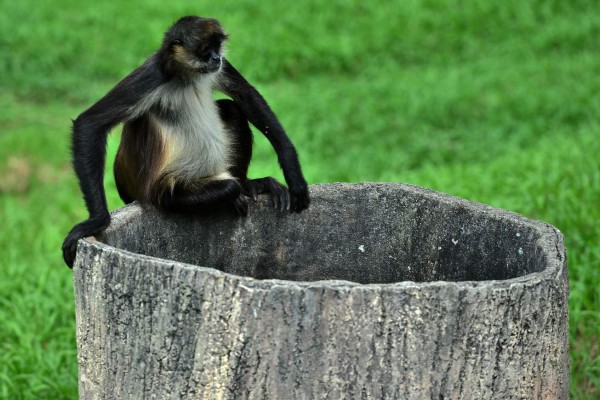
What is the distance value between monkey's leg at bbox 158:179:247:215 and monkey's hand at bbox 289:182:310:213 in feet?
0.61

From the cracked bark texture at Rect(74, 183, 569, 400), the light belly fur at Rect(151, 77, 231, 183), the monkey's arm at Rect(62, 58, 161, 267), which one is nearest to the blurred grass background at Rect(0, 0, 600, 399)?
the light belly fur at Rect(151, 77, 231, 183)

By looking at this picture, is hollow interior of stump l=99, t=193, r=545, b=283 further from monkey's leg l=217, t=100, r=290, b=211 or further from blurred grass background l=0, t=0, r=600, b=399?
blurred grass background l=0, t=0, r=600, b=399

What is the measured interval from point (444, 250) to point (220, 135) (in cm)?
118

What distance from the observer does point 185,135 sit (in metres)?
4.05

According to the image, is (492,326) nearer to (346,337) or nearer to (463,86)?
(346,337)

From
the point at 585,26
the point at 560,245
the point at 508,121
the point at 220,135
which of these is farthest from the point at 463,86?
the point at 560,245

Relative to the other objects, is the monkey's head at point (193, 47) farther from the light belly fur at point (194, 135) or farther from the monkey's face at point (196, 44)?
the light belly fur at point (194, 135)

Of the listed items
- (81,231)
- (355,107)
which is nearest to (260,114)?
(81,231)

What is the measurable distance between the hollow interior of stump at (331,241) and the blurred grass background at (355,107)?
1.36 m

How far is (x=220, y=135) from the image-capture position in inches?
161

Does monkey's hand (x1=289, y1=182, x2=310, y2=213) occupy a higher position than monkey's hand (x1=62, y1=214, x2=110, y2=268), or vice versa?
monkey's hand (x1=289, y1=182, x2=310, y2=213)

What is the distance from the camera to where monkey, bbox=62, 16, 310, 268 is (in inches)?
141

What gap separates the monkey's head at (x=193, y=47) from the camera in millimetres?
3814

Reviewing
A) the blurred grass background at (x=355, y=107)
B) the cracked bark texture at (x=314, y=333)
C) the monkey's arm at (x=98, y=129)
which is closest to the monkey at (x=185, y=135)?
the monkey's arm at (x=98, y=129)
